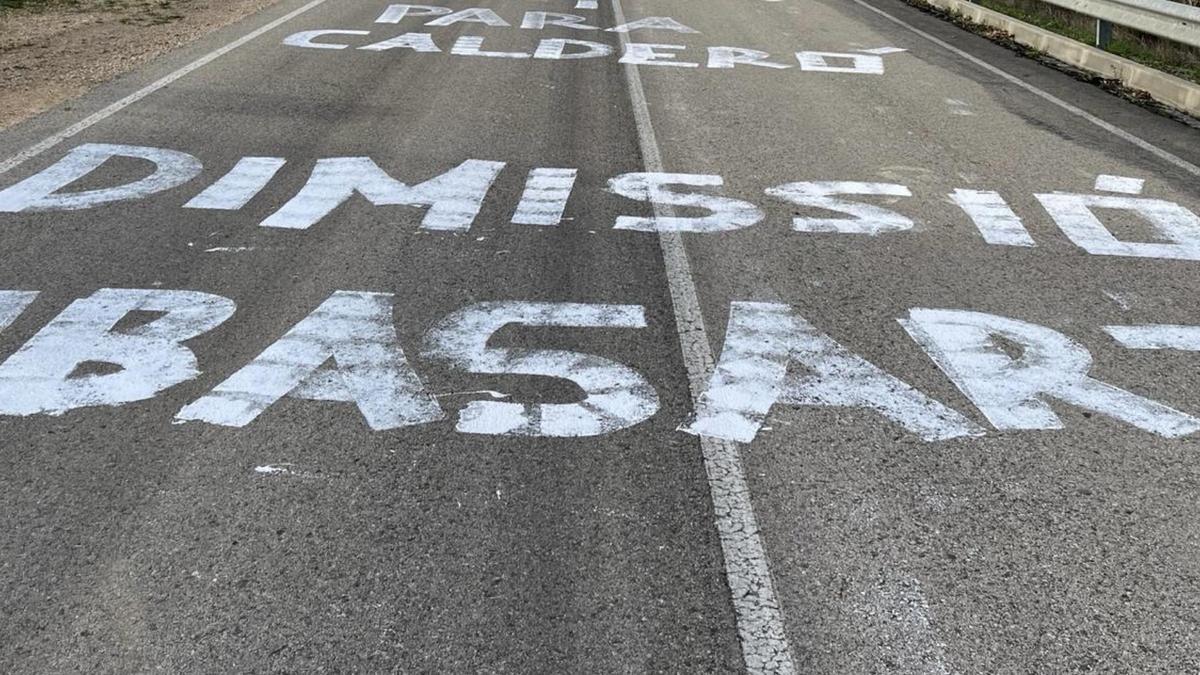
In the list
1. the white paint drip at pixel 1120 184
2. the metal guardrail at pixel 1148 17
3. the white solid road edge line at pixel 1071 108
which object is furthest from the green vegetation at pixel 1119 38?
the white paint drip at pixel 1120 184

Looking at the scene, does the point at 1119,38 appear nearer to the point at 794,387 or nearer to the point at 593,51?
the point at 593,51

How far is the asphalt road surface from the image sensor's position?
345cm

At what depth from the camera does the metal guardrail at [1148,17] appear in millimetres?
11391

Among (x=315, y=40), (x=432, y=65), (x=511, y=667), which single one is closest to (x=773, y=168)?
(x=432, y=65)

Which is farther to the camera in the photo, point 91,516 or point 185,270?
point 185,270

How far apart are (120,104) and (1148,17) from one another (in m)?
10.2

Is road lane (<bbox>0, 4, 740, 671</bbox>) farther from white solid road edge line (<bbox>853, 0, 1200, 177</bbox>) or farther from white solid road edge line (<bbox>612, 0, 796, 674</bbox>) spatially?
white solid road edge line (<bbox>853, 0, 1200, 177</bbox>)

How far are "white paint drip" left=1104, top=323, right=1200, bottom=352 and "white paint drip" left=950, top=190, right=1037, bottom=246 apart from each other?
51.9 inches

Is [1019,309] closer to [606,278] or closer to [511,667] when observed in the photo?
[606,278]

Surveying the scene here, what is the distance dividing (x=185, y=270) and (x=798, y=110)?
6.21 meters

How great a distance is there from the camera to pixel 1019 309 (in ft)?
19.3

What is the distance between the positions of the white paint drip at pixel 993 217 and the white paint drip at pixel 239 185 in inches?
181

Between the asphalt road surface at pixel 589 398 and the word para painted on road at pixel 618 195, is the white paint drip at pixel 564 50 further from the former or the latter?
the word para painted on road at pixel 618 195

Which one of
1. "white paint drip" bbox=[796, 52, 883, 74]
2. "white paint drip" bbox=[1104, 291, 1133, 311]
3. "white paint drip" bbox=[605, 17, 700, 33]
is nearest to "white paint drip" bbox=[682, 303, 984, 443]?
"white paint drip" bbox=[1104, 291, 1133, 311]
